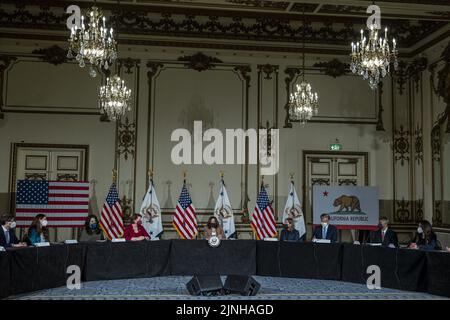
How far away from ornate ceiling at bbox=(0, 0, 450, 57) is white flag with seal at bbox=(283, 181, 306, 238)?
369cm

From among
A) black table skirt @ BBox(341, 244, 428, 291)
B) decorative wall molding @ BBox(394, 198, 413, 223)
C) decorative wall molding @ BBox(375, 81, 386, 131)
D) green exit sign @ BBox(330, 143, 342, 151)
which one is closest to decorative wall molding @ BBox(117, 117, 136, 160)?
green exit sign @ BBox(330, 143, 342, 151)

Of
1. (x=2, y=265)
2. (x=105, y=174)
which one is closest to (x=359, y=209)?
(x=105, y=174)

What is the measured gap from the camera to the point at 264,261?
10109 millimetres

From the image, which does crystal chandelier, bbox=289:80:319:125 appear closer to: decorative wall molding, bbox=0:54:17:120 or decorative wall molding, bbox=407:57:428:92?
decorative wall molding, bbox=407:57:428:92

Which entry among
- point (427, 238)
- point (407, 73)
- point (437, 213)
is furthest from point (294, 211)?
point (407, 73)

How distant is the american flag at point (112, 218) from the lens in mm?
11208

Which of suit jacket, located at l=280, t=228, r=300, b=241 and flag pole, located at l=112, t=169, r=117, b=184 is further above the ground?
flag pole, located at l=112, t=169, r=117, b=184

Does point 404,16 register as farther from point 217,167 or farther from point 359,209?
point 217,167

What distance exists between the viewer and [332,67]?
1338 cm

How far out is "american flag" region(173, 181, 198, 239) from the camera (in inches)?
453

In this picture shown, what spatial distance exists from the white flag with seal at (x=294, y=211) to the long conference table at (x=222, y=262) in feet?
7.38

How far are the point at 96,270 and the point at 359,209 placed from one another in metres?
6.45

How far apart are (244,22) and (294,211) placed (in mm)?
4632

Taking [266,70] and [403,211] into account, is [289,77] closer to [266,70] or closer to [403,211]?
[266,70]
